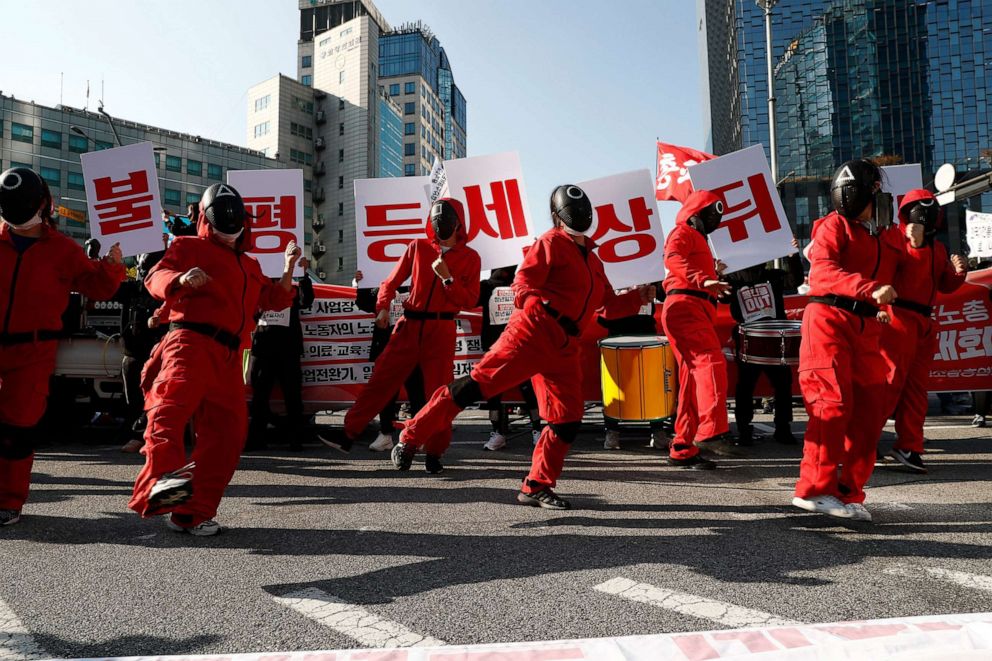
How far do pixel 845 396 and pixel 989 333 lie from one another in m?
5.99

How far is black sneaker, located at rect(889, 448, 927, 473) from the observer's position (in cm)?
564

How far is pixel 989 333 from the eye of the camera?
8.42 meters

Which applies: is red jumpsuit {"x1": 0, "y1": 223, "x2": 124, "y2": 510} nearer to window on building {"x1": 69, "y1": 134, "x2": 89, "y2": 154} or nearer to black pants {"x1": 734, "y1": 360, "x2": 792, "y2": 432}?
black pants {"x1": 734, "y1": 360, "x2": 792, "y2": 432}

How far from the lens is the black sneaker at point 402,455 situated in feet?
16.8

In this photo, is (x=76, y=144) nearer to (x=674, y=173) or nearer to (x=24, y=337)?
(x=674, y=173)

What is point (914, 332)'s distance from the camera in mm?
5551

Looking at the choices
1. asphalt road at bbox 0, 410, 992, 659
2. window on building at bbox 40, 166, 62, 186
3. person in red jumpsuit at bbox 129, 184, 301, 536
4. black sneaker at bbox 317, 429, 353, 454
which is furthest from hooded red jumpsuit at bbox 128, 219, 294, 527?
window on building at bbox 40, 166, 62, 186

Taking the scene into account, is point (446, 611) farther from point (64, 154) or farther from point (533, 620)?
point (64, 154)

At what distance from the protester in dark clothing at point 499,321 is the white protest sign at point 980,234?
9.32 metres

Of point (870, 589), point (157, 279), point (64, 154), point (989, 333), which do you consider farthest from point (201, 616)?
point (64, 154)

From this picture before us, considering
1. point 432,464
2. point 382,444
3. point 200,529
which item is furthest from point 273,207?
point 200,529

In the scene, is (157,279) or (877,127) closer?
(157,279)

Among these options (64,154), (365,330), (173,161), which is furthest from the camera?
(173,161)

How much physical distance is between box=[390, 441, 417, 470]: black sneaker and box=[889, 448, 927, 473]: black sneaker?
3910 millimetres
